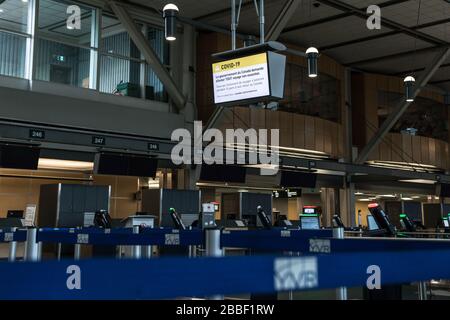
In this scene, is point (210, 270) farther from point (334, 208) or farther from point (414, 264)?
point (334, 208)

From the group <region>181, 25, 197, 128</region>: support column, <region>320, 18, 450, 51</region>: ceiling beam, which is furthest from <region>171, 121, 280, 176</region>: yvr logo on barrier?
<region>320, 18, 450, 51</region>: ceiling beam

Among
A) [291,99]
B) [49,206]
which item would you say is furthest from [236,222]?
[291,99]

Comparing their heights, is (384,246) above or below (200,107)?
below

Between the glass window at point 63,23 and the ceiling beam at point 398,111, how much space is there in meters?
9.72

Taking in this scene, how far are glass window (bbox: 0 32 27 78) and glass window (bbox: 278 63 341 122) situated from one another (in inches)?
303

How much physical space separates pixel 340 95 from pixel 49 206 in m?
11.2

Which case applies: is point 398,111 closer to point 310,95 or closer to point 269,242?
point 310,95

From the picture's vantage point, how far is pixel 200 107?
51.6ft

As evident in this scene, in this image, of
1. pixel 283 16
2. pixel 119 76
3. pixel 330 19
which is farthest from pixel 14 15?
pixel 330 19

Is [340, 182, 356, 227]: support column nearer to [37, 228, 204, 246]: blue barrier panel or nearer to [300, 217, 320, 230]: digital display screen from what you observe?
[300, 217, 320, 230]: digital display screen

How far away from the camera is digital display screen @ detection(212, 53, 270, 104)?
291 inches

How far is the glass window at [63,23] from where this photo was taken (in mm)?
13477
